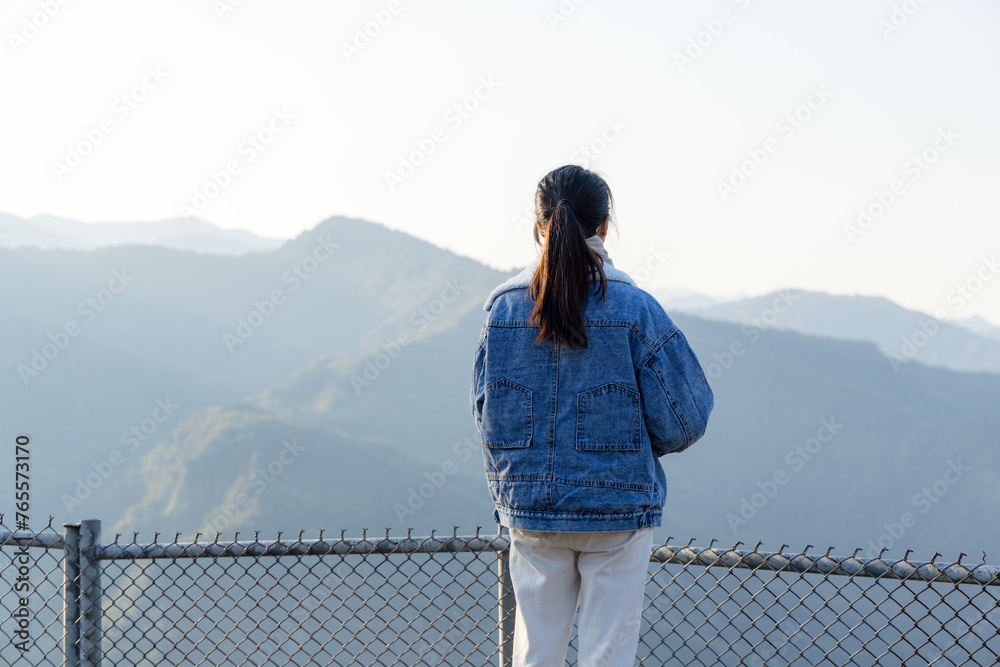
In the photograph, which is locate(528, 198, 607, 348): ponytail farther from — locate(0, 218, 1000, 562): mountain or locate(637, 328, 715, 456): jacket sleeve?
locate(0, 218, 1000, 562): mountain

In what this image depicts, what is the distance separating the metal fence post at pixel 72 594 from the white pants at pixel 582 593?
1516 millimetres

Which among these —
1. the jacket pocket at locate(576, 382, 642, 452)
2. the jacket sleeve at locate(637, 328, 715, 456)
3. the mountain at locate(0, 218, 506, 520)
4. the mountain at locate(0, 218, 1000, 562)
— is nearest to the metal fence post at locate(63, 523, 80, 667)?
the jacket pocket at locate(576, 382, 642, 452)

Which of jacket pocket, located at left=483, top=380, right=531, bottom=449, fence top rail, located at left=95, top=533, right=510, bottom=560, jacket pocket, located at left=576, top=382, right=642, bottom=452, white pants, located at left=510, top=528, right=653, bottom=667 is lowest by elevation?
fence top rail, located at left=95, top=533, right=510, bottom=560

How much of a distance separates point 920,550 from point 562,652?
3349 inches

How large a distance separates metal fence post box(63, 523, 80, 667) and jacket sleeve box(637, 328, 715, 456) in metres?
1.88

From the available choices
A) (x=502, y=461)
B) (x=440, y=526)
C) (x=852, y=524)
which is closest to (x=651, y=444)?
(x=502, y=461)

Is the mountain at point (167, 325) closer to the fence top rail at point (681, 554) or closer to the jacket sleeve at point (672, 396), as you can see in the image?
the fence top rail at point (681, 554)

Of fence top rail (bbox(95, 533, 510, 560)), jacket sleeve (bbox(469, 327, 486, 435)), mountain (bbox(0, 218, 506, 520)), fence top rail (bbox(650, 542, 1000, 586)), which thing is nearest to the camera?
jacket sleeve (bbox(469, 327, 486, 435))

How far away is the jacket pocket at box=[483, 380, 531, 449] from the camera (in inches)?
69.7

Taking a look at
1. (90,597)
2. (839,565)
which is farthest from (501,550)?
(90,597)

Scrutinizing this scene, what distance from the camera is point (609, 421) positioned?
172 cm

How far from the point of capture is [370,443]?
78.1 m

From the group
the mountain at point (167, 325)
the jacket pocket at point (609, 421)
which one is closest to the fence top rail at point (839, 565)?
Answer: the jacket pocket at point (609, 421)

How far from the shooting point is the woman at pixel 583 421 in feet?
5.65
